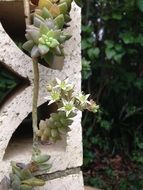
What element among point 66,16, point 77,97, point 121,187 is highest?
point 66,16

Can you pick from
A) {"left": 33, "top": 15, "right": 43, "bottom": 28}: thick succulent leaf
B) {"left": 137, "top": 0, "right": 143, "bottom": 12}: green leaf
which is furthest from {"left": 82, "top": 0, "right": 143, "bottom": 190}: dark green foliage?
{"left": 33, "top": 15, "right": 43, "bottom": 28}: thick succulent leaf

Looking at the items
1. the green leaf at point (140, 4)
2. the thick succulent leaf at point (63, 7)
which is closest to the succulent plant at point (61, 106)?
the thick succulent leaf at point (63, 7)

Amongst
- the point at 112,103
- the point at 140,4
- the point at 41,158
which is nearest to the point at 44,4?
the point at 41,158

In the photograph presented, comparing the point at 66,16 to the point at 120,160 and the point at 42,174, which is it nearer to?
the point at 42,174

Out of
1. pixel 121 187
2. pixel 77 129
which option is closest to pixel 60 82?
pixel 77 129

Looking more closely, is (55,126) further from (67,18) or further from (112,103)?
(112,103)

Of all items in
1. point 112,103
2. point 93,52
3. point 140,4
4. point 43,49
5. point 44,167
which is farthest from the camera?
point 112,103

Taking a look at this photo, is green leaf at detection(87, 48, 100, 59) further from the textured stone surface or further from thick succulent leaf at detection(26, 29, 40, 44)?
thick succulent leaf at detection(26, 29, 40, 44)
